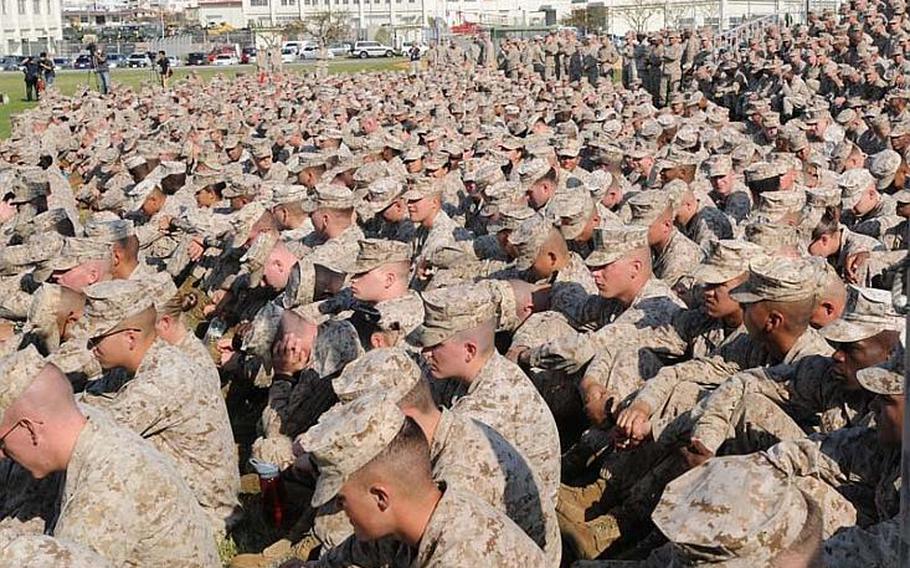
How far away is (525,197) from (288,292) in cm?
314

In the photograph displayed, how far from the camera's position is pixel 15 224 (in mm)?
11477

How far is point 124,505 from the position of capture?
15.2 feet

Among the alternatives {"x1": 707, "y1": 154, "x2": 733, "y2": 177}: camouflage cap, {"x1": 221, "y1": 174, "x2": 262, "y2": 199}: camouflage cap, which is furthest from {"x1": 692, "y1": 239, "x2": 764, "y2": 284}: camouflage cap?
{"x1": 221, "y1": 174, "x2": 262, "y2": 199}: camouflage cap

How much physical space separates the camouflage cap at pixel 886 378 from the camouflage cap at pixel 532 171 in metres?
6.81

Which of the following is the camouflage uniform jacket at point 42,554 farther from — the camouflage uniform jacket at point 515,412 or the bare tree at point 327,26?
the bare tree at point 327,26

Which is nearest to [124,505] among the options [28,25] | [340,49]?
[340,49]

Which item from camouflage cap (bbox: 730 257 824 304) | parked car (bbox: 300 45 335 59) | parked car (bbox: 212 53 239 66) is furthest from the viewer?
parked car (bbox: 300 45 335 59)

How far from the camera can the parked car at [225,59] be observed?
68.1 meters

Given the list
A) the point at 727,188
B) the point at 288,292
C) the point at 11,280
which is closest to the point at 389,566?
the point at 288,292

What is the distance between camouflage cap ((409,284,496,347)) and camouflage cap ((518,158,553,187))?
5696mm

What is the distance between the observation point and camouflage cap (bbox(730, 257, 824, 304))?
571 cm

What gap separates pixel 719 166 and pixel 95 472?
8029 millimetres

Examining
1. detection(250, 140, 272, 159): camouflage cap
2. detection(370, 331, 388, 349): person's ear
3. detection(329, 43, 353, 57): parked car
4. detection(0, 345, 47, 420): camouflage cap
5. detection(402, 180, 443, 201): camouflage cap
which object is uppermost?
detection(329, 43, 353, 57): parked car

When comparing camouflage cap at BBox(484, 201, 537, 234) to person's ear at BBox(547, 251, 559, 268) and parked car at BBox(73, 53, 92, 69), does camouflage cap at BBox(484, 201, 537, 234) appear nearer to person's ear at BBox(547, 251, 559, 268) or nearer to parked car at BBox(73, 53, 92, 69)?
person's ear at BBox(547, 251, 559, 268)
